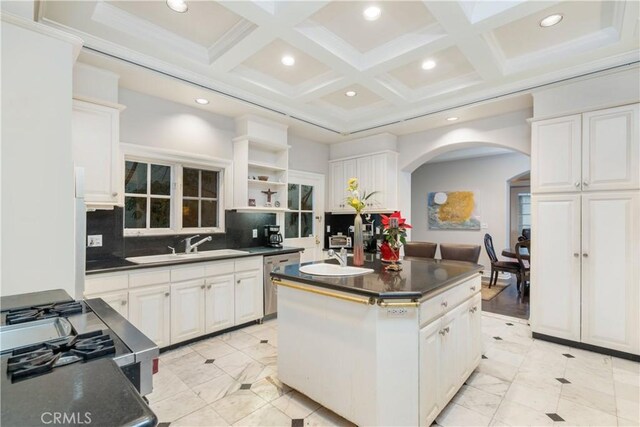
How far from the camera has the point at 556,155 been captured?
10.2 feet

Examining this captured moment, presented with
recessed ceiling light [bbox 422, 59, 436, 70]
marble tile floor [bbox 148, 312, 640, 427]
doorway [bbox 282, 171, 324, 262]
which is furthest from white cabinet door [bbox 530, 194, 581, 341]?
doorway [bbox 282, 171, 324, 262]

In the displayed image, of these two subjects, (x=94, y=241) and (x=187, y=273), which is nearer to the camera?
(x=94, y=241)

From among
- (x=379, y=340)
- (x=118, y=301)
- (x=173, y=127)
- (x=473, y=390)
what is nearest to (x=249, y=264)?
(x=118, y=301)

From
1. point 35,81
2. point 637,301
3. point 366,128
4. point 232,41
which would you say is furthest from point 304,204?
point 637,301

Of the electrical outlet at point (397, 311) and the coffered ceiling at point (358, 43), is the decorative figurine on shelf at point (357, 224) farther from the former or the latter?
the coffered ceiling at point (358, 43)

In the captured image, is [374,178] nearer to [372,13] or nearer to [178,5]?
[372,13]

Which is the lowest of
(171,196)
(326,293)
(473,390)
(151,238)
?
(473,390)

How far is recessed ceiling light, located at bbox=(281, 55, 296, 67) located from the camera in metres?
2.91

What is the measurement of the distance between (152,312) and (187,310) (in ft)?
1.09

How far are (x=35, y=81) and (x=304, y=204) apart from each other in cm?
373

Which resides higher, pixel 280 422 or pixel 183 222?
pixel 183 222

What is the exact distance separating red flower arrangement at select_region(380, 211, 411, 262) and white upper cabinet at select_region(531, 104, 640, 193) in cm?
191

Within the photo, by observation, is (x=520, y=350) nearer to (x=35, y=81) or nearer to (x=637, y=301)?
(x=637, y=301)

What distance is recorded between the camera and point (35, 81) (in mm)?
1589
